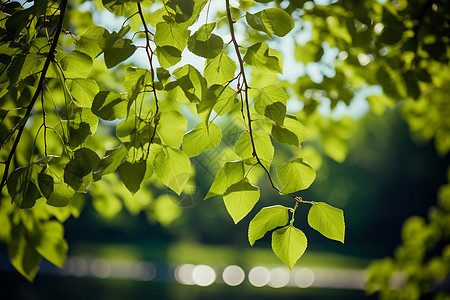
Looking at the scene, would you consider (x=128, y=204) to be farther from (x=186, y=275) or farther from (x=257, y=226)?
(x=186, y=275)

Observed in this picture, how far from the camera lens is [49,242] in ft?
3.19

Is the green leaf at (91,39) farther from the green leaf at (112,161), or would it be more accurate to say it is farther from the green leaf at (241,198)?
the green leaf at (241,198)

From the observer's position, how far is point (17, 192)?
545mm

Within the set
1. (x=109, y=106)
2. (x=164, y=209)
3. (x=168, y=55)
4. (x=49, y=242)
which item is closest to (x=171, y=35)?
(x=168, y=55)

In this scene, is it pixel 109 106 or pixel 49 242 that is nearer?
pixel 109 106

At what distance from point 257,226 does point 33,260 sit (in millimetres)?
647

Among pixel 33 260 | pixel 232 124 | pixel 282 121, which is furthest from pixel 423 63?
pixel 33 260

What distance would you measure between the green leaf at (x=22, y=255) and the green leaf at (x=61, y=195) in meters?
0.46

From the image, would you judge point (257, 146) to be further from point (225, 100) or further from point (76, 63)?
point (76, 63)

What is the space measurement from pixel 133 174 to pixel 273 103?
0.72ft

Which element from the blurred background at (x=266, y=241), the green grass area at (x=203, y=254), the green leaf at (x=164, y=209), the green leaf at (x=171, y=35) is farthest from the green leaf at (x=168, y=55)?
the green grass area at (x=203, y=254)

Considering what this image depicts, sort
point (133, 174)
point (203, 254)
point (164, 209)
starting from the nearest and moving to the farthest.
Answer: point (133, 174) → point (164, 209) → point (203, 254)

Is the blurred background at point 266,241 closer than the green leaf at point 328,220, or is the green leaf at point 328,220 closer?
the green leaf at point 328,220

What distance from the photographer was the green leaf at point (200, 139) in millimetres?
562
